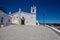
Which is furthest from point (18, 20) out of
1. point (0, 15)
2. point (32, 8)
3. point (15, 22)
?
point (0, 15)

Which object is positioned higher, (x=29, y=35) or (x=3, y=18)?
(x=3, y=18)

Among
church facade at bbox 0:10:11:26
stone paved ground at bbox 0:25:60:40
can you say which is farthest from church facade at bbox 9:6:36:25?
stone paved ground at bbox 0:25:60:40

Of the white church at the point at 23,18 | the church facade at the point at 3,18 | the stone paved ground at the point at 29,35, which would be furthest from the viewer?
the white church at the point at 23,18

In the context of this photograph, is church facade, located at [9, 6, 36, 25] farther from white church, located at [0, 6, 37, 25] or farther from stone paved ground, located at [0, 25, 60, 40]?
stone paved ground, located at [0, 25, 60, 40]

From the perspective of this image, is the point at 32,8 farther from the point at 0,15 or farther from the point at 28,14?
the point at 0,15

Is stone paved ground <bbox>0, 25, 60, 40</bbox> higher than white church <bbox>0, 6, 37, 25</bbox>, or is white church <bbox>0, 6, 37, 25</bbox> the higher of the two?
white church <bbox>0, 6, 37, 25</bbox>

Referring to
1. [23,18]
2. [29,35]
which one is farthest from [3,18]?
[29,35]

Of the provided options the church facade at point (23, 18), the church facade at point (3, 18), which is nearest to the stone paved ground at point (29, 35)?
the church facade at point (3, 18)

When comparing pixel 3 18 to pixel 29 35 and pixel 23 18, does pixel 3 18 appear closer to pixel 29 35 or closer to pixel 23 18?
pixel 23 18

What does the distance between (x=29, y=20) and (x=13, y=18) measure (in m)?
Result: 5.88

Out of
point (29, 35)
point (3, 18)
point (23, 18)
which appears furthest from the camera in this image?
point (23, 18)

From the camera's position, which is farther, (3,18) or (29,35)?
(3,18)

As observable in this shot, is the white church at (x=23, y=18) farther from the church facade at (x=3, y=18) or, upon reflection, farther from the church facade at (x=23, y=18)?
the church facade at (x=3, y=18)

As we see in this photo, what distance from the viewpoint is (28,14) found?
46.0 m
